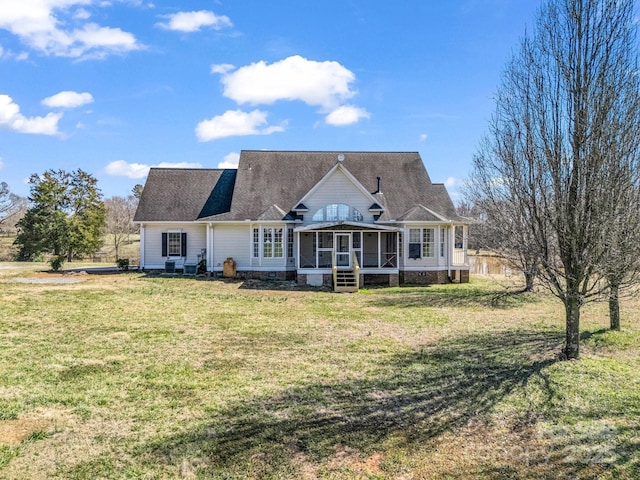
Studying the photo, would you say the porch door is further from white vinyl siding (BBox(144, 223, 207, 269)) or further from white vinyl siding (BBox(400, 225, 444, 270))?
white vinyl siding (BBox(144, 223, 207, 269))

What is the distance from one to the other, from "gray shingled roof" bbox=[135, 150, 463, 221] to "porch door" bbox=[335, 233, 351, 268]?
7.29 ft

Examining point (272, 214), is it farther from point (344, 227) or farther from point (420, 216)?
A: point (420, 216)

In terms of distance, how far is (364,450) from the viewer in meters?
4.99

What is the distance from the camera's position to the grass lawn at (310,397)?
475cm

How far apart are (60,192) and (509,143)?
34982 millimetres

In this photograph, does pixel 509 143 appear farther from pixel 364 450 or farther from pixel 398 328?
pixel 364 450

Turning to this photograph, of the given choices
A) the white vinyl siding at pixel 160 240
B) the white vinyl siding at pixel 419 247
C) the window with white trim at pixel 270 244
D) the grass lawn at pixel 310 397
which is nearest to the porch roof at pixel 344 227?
the white vinyl siding at pixel 419 247

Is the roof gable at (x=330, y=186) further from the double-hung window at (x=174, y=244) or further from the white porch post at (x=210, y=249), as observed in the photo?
the double-hung window at (x=174, y=244)

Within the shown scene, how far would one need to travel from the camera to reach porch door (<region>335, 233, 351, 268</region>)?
2184cm

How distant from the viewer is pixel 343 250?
22.2m

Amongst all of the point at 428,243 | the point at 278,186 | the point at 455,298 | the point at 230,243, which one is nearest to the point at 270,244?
the point at 230,243

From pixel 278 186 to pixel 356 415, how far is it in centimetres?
1961

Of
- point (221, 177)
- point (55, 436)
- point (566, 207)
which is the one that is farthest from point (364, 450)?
point (221, 177)

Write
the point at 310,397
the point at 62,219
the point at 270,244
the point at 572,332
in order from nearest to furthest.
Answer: the point at 310,397 < the point at 572,332 < the point at 270,244 < the point at 62,219
